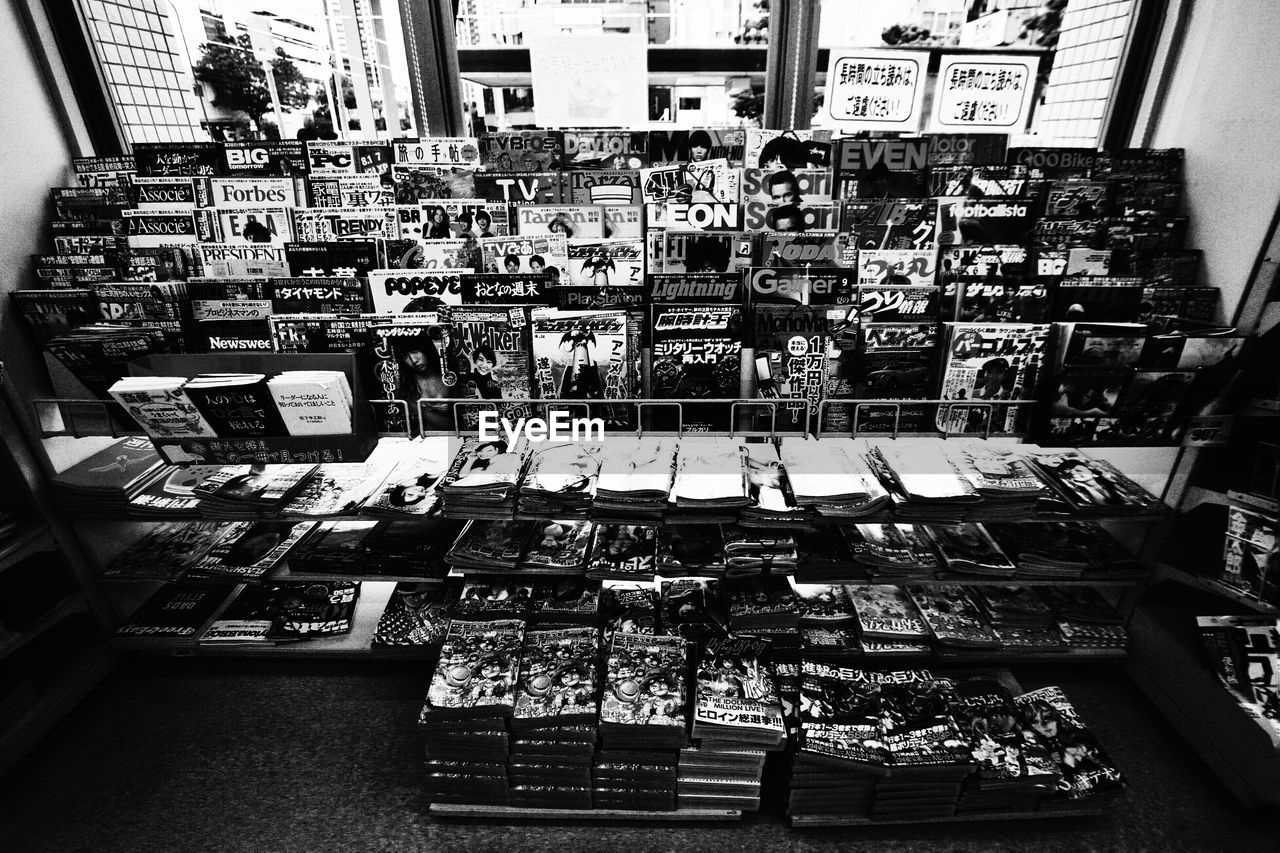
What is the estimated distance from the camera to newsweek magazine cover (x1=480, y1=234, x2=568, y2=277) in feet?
6.24

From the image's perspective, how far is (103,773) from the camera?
2012 mm

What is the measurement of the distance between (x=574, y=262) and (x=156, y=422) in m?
1.43

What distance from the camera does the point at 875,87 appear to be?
1.88 metres

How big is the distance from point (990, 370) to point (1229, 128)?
1152 mm

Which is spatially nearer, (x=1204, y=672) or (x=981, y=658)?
(x=1204, y=672)

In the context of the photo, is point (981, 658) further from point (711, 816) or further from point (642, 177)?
point (642, 177)

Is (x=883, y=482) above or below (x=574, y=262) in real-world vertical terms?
below

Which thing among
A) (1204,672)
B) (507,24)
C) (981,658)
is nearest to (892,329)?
(981,658)

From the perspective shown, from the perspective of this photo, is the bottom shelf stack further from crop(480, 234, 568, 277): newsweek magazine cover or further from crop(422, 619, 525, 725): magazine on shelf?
crop(480, 234, 568, 277): newsweek magazine cover

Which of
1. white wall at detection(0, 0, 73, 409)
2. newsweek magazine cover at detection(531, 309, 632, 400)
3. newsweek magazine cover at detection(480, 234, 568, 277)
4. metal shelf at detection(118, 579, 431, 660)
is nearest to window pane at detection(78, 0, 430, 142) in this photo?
white wall at detection(0, 0, 73, 409)

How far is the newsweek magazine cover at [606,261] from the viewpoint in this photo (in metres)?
1.89

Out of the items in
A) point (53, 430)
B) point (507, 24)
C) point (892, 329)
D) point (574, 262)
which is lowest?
point (53, 430)

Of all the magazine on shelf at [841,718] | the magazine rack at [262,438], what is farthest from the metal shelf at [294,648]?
the magazine on shelf at [841,718]

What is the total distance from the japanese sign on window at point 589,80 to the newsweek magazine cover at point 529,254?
0.42 metres
